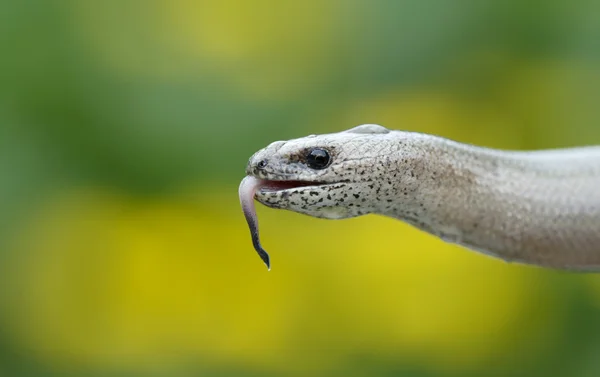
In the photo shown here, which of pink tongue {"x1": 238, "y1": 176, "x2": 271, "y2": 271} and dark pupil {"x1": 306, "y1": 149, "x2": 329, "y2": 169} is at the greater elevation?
dark pupil {"x1": 306, "y1": 149, "x2": 329, "y2": 169}

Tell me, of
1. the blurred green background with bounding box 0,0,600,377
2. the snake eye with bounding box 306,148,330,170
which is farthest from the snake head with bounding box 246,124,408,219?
the blurred green background with bounding box 0,0,600,377

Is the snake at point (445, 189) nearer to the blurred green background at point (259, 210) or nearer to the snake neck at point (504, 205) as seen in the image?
the snake neck at point (504, 205)

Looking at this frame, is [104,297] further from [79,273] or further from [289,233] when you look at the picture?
[289,233]

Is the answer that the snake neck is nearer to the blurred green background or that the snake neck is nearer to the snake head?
the snake head

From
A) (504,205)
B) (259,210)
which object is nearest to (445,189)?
(504,205)

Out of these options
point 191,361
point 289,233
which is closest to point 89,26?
point 289,233

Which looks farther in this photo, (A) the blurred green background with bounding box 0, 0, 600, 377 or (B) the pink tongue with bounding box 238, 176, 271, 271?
(A) the blurred green background with bounding box 0, 0, 600, 377

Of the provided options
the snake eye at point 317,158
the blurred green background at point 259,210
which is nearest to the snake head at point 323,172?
the snake eye at point 317,158
